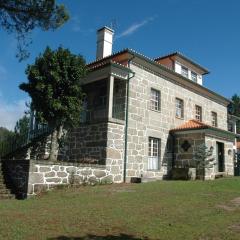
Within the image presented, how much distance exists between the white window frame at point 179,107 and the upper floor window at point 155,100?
2.02 meters

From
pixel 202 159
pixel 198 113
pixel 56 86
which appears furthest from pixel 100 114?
pixel 198 113

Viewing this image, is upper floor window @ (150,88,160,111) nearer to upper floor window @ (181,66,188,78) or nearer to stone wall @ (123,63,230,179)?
stone wall @ (123,63,230,179)

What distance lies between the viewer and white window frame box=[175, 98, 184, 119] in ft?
69.8

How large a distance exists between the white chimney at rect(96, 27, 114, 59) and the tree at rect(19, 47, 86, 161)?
592cm

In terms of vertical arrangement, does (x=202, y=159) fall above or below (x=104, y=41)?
below

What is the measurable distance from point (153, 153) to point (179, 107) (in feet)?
13.3

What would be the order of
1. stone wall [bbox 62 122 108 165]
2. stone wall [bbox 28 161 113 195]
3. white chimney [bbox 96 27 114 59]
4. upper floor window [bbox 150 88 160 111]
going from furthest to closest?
white chimney [bbox 96 27 114 59] < upper floor window [bbox 150 88 160 111] < stone wall [bbox 62 122 108 165] < stone wall [bbox 28 161 113 195]

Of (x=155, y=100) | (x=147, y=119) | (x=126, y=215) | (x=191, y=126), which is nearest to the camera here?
(x=126, y=215)

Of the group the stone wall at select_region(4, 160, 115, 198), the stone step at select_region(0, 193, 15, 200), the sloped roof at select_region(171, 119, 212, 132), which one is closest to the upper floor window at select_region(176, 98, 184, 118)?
the sloped roof at select_region(171, 119, 212, 132)

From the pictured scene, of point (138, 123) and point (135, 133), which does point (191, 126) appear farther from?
point (135, 133)

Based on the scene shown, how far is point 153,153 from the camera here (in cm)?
1906

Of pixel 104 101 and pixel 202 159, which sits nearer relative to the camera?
pixel 202 159

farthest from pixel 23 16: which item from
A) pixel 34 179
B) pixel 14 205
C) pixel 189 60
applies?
pixel 189 60

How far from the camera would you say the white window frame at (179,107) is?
2127 cm
